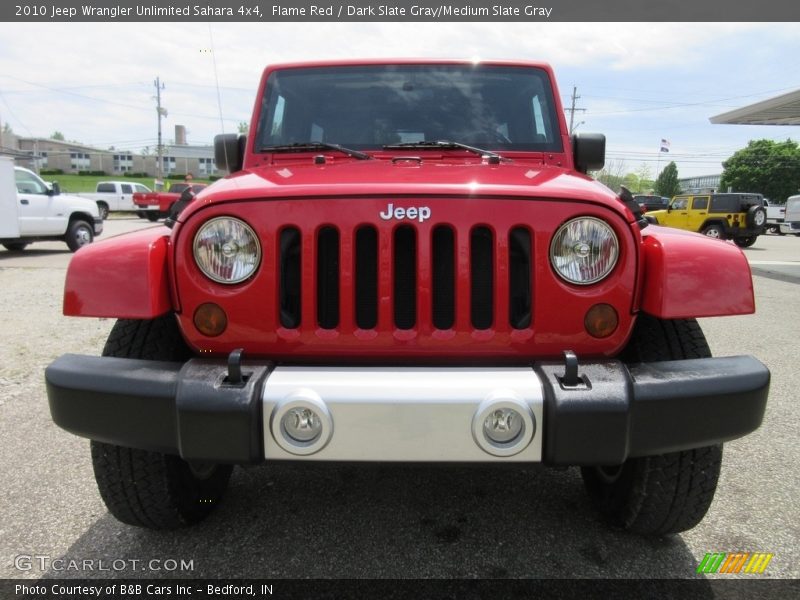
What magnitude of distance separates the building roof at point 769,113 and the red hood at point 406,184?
18.7m

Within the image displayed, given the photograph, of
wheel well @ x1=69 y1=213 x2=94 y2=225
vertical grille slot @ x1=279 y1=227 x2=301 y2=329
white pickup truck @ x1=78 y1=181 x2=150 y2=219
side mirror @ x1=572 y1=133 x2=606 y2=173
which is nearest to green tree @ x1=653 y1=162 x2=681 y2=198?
white pickup truck @ x1=78 y1=181 x2=150 y2=219

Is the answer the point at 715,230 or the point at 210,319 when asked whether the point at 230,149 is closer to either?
the point at 210,319

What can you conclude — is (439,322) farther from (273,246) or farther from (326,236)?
(273,246)

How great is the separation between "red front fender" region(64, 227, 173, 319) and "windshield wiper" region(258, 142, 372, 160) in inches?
40.2

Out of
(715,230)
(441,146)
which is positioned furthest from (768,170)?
(441,146)

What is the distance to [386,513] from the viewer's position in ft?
7.77

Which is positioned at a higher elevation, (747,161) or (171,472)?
(747,161)

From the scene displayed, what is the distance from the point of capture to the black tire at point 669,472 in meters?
1.91

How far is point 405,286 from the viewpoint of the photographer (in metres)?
1.82

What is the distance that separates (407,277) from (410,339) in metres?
0.20

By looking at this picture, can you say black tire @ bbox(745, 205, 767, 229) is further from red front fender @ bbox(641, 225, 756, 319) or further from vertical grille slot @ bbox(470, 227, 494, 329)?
vertical grille slot @ bbox(470, 227, 494, 329)

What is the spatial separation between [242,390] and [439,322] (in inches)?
25.1

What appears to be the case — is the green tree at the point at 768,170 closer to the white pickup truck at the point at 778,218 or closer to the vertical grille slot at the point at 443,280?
the white pickup truck at the point at 778,218

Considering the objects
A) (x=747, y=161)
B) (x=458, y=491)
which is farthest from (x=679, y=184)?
(x=458, y=491)
